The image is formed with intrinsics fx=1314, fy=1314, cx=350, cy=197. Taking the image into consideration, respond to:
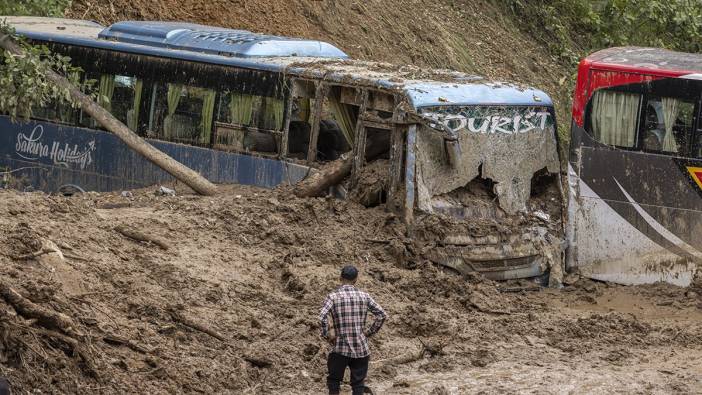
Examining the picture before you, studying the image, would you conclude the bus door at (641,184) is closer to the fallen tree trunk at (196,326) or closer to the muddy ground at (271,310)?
the muddy ground at (271,310)

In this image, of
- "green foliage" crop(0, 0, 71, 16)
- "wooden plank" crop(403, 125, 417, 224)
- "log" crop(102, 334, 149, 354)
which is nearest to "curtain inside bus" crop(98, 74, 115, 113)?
"green foliage" crop(0, 0, 71, 16)

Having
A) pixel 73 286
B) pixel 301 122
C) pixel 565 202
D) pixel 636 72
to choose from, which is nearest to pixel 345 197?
pixel 301 122

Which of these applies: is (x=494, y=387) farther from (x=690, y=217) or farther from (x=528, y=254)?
(x=690, y=217)

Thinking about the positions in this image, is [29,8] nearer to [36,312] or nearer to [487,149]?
[487,149]

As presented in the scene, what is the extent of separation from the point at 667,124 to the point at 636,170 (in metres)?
0.64

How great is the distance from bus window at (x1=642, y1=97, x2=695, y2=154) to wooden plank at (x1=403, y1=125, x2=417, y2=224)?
9.19 feet

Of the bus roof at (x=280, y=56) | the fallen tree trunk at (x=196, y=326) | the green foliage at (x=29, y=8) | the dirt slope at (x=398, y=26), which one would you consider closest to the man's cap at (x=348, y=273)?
the fallen tree trunk at (x=196, y=326)

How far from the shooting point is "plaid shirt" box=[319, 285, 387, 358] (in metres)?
10.1

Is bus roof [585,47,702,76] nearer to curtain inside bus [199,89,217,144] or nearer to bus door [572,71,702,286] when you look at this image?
bus door [572,71,702,286]

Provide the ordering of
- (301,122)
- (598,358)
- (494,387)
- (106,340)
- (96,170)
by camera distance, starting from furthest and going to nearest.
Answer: (96,170) → (301,122) → (598,358) → (494,387) → (106,340)

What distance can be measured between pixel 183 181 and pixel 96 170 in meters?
1.91

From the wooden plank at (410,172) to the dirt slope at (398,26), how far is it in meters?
9.28

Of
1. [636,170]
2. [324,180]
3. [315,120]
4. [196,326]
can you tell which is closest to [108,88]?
[315,120]

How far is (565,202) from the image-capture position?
611 inches
